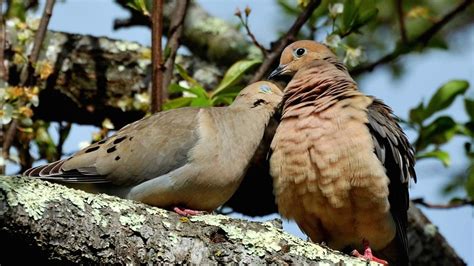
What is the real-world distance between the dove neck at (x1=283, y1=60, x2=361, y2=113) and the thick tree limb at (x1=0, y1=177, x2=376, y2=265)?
1063mm

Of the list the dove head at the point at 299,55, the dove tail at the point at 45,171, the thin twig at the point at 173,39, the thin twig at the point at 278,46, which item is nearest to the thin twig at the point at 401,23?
the thin twig at the point at 278,46

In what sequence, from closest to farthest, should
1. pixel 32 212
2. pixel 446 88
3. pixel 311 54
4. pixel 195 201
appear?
pixel 32 212
pixel 195 201
pixel 311 54
pixel 446 88

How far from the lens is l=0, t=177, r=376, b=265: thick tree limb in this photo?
9.27 feet

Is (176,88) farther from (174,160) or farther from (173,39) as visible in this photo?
(174,160)

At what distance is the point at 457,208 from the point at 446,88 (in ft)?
2.35

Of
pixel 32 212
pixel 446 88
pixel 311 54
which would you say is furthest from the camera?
pixel 446 88

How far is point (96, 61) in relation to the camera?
5.43 meters

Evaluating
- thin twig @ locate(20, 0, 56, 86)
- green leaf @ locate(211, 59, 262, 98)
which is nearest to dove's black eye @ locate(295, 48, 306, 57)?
green leaf @ locate(211, 59, 262, 98)

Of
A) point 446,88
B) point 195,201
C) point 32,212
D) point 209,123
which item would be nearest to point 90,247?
point 32,212

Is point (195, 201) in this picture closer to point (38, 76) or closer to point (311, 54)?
point (311, 54)

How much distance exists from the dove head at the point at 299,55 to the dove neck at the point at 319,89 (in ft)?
0.67

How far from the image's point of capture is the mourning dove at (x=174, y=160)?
156 inches

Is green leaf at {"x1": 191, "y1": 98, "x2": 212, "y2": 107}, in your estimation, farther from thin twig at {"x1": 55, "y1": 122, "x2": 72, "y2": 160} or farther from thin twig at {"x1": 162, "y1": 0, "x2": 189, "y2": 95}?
thin twig at {"x1": 55, "y1": 122, "x2": 72, "y2": 160}

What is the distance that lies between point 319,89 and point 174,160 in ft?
2.65
